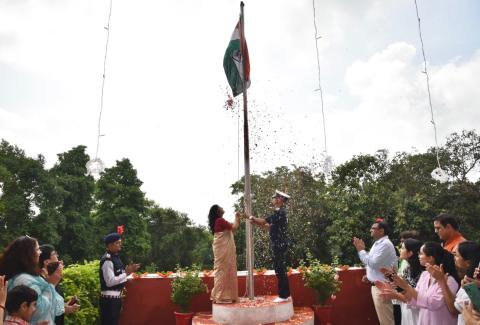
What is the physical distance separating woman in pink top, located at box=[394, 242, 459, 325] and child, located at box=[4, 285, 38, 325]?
275 centimetres

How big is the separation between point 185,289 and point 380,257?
9.08ft

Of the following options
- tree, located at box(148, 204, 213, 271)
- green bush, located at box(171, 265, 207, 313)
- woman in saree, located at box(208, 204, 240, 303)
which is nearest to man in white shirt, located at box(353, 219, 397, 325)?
woman in saree, located at box(208, 204, 240, 303)

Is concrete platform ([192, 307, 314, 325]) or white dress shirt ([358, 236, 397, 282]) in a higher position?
white dress shirt ([358, 236, 397, 282])

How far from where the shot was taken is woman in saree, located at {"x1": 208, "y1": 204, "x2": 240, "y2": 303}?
564 cm

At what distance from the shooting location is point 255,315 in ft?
16.9

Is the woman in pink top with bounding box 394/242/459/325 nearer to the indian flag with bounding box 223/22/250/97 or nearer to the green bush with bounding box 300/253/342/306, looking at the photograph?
the green bush with bounding box 300/253/342/306

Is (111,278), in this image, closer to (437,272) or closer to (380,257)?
(380,257)

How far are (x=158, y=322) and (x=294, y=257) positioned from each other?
10112mm

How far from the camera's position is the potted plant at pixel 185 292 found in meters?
5.85

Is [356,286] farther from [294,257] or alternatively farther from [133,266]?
[294,257]

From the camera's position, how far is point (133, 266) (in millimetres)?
4957

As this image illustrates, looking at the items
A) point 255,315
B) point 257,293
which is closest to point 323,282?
point 257,293

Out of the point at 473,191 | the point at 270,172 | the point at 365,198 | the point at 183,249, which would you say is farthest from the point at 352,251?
the point at 183,249

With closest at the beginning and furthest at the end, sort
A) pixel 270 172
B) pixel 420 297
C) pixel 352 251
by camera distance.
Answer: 1. pixel 420 297
2. pixel 352 251
3. pixel 270 172
